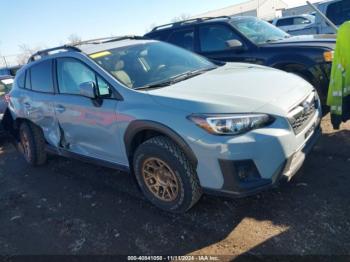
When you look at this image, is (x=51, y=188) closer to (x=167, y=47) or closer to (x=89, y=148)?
(x=89, y=148)

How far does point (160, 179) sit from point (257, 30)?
4.28 meters

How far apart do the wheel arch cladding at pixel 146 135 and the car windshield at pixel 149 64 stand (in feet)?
1.58

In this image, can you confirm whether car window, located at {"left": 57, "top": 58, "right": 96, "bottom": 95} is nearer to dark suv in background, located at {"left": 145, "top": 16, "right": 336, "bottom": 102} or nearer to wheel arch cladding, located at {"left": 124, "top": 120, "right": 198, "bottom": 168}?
wheel arch cladding, located at {"left": 124, "top": 120, "right": 198, "bottom": 168}

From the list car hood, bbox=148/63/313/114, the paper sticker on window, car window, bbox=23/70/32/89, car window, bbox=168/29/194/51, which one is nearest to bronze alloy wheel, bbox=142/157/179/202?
car hood, bbox=148/63/313/114

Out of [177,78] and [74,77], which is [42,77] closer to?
[74,77]

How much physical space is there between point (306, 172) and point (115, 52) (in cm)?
262

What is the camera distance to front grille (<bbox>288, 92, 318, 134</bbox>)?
316cm

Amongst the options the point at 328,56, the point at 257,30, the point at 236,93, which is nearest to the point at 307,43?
the point at 328,56

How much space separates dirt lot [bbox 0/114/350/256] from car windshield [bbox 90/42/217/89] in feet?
4.46

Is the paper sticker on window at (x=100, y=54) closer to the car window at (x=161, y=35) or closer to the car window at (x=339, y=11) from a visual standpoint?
the car window at (x=161, y=35)

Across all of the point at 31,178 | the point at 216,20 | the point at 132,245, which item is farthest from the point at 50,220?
the point at 216,20

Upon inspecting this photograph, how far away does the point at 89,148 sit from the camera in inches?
169

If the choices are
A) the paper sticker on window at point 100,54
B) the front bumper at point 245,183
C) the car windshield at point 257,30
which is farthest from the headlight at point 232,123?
the car windshield at point 257,30

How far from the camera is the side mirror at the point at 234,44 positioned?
6117mm
